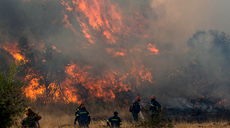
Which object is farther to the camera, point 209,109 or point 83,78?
point 83,78

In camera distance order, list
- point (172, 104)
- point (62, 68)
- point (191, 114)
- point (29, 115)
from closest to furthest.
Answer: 1. point (29, 115)
2. point (191, 114)
3. point (172, 104)
4. point (62, 68)

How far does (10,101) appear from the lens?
21.4 feet

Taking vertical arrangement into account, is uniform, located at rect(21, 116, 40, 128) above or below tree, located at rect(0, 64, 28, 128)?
below

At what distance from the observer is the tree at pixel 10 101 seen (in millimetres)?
6289

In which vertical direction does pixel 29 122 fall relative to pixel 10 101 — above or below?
below

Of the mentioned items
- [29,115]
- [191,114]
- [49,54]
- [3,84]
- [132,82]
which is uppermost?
[49,54]

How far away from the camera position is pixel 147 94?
26.7m

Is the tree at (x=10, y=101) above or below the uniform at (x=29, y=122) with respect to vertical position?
above

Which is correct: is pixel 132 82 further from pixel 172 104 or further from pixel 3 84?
pixel 3 84

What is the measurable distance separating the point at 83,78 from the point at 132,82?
7430 millimetres

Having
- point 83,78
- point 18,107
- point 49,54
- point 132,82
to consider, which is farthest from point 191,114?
point 49,54

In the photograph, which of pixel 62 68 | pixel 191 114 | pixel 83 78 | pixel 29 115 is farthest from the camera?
pixel 83 78

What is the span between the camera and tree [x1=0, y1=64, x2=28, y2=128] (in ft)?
20.6

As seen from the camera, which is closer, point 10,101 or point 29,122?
point 29,122
